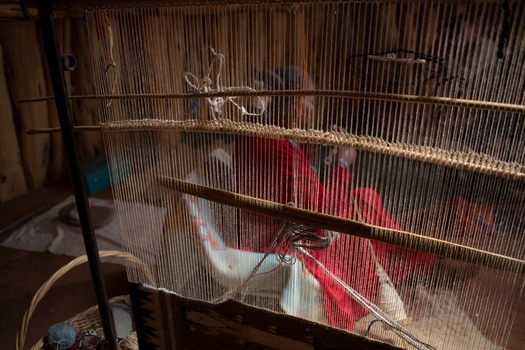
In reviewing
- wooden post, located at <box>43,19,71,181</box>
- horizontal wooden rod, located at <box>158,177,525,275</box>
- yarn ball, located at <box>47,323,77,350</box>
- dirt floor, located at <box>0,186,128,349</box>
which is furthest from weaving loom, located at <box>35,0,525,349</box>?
wooden post, located at <box>43,19,71,181</box>

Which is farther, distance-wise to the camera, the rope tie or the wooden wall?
the wooden wall

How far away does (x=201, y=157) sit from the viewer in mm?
972

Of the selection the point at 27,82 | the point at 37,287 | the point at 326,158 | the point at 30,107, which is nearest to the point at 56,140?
the point at 30,107

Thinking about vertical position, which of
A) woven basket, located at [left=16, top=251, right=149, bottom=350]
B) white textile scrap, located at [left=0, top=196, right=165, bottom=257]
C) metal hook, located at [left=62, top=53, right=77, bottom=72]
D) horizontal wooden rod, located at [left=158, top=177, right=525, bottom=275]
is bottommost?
white textile scrap, located at [left=0, top=196, right=165, bottom=257]

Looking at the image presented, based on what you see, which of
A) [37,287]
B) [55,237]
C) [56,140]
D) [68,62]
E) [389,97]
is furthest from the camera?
[56,140]

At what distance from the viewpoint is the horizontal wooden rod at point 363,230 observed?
78 cm

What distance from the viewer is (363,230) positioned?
A: 2.72 ft

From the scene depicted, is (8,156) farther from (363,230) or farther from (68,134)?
(363,230)

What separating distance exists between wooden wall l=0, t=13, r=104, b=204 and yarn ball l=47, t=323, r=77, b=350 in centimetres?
186

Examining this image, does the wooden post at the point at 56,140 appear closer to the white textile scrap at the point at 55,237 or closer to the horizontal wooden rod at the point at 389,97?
the white textile scrap at the point at 55,237

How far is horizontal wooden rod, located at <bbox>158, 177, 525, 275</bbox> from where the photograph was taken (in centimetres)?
78

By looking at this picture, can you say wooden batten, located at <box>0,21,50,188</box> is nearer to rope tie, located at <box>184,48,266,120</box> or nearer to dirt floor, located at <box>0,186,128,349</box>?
dirt floor, located at <box>0,186,128,349</box>

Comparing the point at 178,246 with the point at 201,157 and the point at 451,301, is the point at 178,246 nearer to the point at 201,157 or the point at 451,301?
the point at 201,157

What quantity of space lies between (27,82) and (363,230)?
2937 mm
